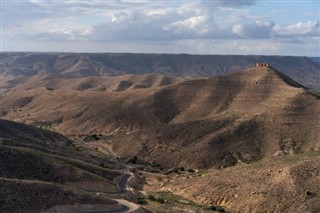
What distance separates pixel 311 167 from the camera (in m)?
76.2

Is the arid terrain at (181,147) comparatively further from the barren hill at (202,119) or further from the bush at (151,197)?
the bush at (151,197)

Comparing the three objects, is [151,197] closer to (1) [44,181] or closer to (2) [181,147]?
(1) [44,181]

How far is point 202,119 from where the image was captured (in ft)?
414

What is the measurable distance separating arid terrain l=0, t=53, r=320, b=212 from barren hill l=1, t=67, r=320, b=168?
298 mm

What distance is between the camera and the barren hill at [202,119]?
356 ft

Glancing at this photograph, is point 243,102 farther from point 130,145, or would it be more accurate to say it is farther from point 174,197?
point 174,197

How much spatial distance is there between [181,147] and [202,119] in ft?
47.0

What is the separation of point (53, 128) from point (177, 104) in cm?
3765

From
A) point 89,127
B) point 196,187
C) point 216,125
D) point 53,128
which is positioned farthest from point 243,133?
point 53,128

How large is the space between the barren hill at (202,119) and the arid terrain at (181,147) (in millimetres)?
298

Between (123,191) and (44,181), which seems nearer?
(44,181)

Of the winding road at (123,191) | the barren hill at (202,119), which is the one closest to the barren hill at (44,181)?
the winding road at (123,191)

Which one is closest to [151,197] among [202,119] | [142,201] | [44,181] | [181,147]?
[142,201]

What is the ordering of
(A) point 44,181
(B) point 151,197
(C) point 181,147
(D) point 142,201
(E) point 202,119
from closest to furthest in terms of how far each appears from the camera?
(A) point 44,181 < (D) point 142,201 < (B) point 151,197 < (C) point 181,147 < (E) point 202,119
